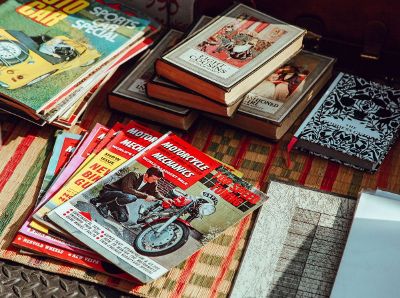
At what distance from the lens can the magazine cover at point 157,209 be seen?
1.23 meters

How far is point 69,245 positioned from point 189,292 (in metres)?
0.20

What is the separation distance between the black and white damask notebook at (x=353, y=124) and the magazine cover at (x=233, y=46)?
0.45ft

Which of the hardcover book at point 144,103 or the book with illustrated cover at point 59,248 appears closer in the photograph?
the book with illustrated cover at point 59,248

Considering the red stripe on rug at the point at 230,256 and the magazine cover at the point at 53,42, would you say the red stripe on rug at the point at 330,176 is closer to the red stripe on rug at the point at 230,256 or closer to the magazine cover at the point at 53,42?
the red stripe on rug at the point at 230,256

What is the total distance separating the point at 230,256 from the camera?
1.27m

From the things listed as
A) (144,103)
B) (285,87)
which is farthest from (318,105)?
(144,103)

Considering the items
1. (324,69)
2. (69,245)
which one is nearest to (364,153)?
(324,69)

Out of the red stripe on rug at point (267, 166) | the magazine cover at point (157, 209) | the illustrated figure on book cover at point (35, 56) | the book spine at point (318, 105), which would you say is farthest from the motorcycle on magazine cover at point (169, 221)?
the illustrated figure on book cover at point (35, 56)

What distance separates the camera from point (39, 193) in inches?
53.4

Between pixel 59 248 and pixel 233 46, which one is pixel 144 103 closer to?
pixel 233 46

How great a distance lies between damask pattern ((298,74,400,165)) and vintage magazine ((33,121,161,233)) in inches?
11.0

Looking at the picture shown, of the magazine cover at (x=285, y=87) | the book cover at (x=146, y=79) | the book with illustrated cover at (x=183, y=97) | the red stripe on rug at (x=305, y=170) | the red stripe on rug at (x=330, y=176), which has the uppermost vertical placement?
the book with illustrated cover at (x=183, y=97)

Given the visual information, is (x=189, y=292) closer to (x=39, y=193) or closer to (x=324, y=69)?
(x=39, y=193)

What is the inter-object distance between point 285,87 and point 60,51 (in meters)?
0.42
